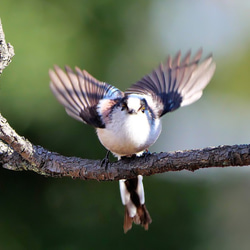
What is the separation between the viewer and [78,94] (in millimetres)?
3230

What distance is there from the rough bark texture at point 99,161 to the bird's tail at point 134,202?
726 mm

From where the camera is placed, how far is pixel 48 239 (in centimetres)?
504

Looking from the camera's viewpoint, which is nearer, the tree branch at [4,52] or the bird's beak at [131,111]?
the tree branch at [4,52]

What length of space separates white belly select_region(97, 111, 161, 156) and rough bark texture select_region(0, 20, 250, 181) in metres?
0.20

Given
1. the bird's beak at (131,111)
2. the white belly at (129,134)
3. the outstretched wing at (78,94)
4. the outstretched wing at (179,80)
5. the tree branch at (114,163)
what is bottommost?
the tree branch at (114,163)

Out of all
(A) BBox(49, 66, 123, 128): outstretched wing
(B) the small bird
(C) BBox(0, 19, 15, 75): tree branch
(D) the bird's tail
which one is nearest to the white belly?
→ (B) the small bird

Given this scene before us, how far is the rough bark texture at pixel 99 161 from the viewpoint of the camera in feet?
7.29

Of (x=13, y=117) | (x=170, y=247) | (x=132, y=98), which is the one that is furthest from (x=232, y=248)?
(x=132, y=98)

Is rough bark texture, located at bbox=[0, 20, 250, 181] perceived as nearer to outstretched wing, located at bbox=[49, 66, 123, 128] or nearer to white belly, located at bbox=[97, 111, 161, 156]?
white belly, located at bbox=[97, 111, 161, 156]

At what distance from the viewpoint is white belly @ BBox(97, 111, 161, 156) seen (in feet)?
9.50

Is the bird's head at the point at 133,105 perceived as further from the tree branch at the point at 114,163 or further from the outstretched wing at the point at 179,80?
the outstretched wing at the point at 179,80

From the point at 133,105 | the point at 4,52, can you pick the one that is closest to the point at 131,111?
the point at 133,105

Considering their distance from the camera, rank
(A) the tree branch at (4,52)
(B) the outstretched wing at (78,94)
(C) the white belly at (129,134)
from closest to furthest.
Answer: (A) the tree branch at (4,52) → (C) the white belly at (129,134) → (B) the outstretched wing at (78,94)

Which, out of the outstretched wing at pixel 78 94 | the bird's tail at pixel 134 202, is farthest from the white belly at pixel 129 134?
the bird's tail at pixel 134 202
